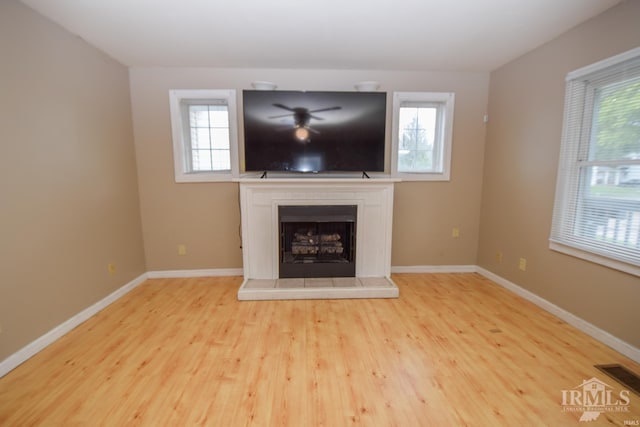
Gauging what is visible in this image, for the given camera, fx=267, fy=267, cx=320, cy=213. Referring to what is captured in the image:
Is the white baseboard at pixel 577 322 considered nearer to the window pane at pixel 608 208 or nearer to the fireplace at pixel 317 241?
the window pane at pixel 608 208

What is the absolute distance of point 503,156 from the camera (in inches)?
125

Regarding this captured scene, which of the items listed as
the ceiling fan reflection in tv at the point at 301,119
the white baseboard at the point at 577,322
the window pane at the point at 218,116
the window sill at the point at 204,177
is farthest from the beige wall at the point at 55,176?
the white baseboard at the point at 577,322

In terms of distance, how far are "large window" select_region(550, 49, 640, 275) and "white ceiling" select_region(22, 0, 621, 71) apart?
0.55 meters

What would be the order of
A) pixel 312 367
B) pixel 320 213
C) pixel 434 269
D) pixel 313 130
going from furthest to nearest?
pixel 434 269 < pixel 313 130 < pixel 320 213 < pixel 312 367

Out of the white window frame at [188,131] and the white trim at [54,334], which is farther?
the white window frame at [188,131]

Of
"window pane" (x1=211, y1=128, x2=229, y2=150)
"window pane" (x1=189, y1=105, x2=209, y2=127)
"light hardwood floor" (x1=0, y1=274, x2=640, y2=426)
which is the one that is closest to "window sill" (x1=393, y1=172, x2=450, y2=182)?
"light hardwood floor" (x1=0, y1=274, x2=640, y2=426)

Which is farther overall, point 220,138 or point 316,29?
point 220,138

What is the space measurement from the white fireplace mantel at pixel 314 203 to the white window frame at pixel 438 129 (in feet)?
1.94

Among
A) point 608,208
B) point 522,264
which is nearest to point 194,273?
point 522,264

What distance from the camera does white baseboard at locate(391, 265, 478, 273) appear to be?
144 inches

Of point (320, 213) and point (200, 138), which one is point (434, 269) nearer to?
point (320, 213)

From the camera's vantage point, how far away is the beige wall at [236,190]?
3.24 meters

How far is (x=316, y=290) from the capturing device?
289cm

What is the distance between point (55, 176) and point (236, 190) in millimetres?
1652
